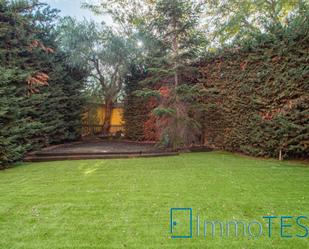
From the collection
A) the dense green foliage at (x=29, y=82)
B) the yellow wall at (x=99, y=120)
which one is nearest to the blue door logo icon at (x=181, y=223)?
the dense green foliage at (x=29, y=82)

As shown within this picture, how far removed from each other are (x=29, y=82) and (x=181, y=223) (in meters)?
6.26

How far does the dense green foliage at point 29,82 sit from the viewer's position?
5.49 meters

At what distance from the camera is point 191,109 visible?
765cm

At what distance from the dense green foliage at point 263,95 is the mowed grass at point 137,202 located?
105 cm

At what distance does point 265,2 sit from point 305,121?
23.8ft

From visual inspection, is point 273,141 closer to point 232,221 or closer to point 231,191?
point 231,191

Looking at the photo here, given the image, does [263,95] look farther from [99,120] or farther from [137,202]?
[99,120]

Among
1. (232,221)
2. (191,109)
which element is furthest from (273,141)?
(232,221)

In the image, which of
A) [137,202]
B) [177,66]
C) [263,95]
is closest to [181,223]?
[137,202]

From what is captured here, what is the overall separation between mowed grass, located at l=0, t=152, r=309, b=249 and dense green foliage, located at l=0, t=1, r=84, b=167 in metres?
1.62

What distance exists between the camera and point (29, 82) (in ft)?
21.2

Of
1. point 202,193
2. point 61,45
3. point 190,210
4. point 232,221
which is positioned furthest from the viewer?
point 61,45

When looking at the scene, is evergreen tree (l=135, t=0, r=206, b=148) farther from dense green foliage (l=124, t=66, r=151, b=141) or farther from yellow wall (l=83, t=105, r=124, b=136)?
yellow wall (l=83, t=105, r=124, b=136)

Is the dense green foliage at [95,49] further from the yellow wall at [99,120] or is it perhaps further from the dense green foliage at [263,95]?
the dense green foliage at [263,95]
